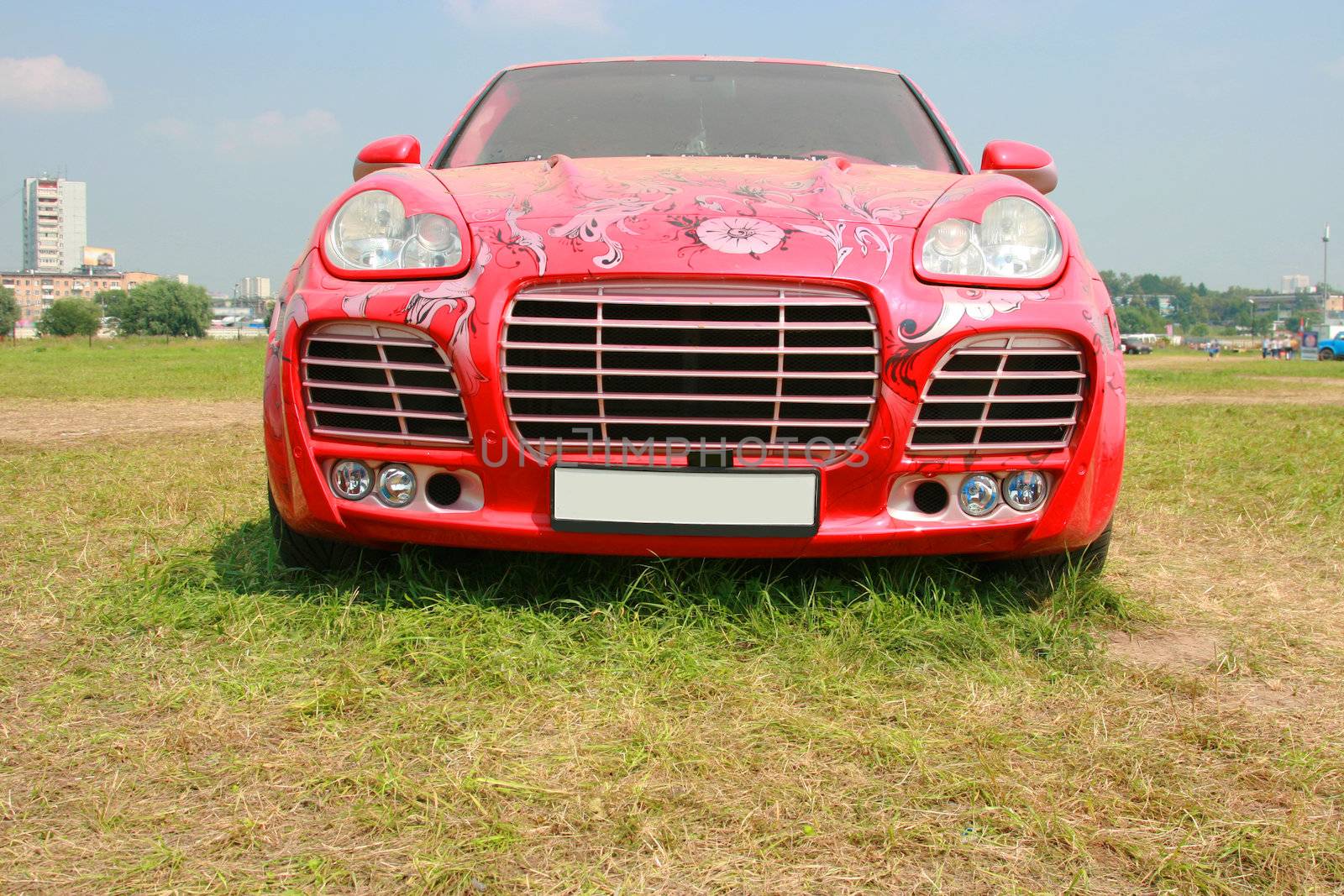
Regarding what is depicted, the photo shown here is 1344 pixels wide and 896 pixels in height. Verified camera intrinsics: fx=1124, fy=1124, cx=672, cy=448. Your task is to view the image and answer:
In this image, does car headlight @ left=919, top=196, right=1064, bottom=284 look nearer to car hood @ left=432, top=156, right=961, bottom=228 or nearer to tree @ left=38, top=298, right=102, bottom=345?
car hood @ left=432, top=156, right=961, bottom=228

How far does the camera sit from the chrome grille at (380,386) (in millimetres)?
2365

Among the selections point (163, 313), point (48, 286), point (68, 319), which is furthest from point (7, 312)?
point (48, 286)

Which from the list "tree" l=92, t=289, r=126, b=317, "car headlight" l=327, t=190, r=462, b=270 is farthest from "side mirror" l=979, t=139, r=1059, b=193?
"tree" l=92, t=289, r=126, b=317

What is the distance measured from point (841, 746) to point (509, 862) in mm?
657

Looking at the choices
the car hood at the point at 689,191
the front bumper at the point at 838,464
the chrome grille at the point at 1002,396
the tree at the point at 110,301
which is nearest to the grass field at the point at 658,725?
the front bumper at the point at 838,464

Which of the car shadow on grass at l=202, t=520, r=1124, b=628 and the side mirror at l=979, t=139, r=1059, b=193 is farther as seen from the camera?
the side mirror at l=979, t=139, r=1059, b=193

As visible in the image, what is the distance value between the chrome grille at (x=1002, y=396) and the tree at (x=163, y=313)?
11229 cm

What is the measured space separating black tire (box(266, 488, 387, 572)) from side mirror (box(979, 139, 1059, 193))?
2072 mm

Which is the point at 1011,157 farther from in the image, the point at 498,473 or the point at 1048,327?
the point at 498,473

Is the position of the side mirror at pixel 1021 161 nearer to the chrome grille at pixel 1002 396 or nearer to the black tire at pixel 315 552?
the chrome grille at pixel 1002 396

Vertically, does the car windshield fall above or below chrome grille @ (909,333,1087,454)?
above

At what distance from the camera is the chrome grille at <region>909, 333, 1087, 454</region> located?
2346 mm

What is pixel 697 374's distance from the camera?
2305mm

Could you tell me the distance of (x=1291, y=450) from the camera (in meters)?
6.32
